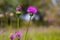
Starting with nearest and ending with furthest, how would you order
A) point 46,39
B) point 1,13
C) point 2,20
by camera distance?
point 46,39
point 2,20
point 1,13

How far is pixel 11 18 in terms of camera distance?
305 cm

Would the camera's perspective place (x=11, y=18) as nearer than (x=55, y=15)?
Yes

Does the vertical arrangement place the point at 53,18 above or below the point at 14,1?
below

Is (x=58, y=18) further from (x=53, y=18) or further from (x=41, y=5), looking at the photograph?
(x=41, y=5)

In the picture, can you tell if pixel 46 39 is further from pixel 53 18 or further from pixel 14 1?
pixel 53 18

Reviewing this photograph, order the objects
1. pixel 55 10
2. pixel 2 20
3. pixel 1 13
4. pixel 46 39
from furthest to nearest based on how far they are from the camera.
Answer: pixel 55 10
pixel 1 13
pixel 2 20
pixel 46 39

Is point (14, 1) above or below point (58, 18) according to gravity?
above

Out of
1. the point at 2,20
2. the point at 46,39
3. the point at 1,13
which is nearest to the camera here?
the point at 46,39

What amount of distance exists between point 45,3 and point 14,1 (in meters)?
0.63

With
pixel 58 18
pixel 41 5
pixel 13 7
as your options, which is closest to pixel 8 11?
pixel 13 7

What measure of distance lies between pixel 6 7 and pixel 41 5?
579mm

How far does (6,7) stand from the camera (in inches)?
129

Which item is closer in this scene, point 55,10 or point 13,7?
point 13,7

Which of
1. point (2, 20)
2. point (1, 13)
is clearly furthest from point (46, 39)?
point (1, 13)
